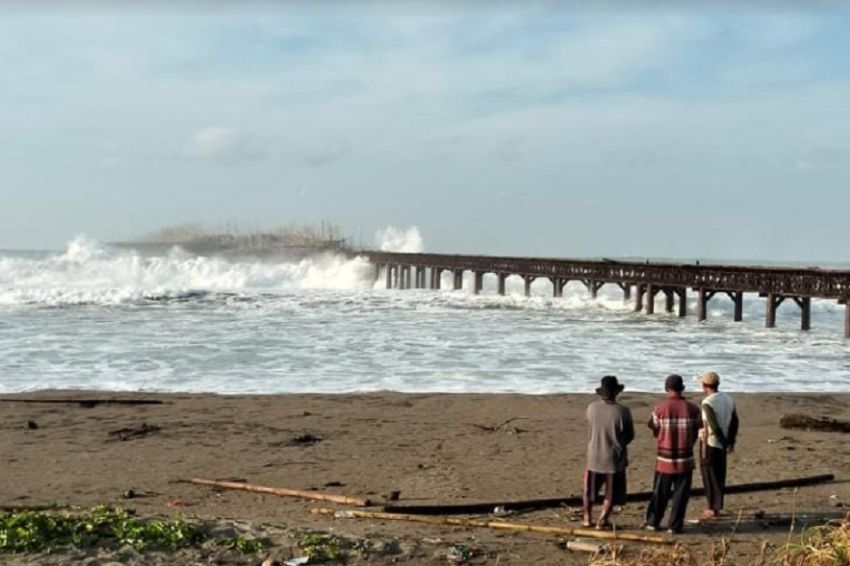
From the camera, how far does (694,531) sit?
8.36 metres

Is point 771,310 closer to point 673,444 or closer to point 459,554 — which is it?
point 673,444

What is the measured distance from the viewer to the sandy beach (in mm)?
8250

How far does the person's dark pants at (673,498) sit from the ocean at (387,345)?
994 centimetres

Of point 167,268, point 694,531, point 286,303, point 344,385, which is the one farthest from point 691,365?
point 167,268

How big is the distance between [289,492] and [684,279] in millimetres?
34560

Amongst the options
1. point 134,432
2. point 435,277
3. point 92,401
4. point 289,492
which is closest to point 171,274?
point 435,277

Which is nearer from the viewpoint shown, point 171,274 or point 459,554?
point 459,554

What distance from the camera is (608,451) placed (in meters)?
8.38

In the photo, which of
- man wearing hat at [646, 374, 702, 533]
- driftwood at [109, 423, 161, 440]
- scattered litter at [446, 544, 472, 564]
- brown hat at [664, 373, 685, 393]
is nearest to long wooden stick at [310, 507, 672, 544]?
man wearing hat at [646, 374, 702, 533]

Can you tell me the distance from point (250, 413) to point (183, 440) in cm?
237

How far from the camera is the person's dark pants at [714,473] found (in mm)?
8742

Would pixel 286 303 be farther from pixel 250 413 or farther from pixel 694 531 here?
pixel 694 531

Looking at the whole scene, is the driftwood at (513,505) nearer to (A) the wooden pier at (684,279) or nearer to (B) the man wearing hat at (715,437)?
(B) the man wearing hat at (715,437)

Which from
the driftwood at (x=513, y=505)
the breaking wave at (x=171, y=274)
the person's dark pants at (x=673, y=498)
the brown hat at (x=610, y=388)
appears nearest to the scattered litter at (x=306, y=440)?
the driftwood at (x=513, y=505)
